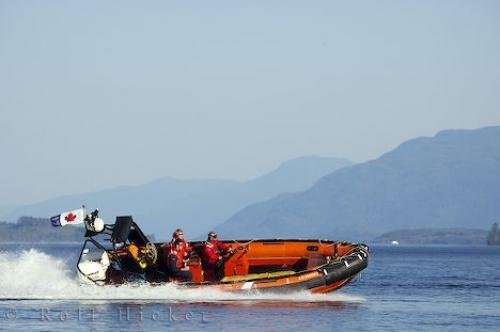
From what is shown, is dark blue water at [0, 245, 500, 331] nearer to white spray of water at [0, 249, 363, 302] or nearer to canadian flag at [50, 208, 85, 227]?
white spray of water at [0, 249, 363, 302]

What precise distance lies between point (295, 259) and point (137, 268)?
18.3 feet

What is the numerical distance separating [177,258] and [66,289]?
11.4 feet

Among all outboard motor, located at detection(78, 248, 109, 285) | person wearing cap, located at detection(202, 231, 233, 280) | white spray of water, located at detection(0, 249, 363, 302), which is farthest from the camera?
person wearing cap, located at detection(202, 231, 233, 280)

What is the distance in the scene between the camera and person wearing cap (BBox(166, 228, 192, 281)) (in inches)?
1425

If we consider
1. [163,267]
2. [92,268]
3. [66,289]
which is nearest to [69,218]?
[92,268]

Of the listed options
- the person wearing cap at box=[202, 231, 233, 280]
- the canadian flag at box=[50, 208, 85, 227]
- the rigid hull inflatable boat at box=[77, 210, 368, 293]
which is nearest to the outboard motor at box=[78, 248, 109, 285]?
the rigid hull inflatable boat at box=[77, 210, 368, 293]

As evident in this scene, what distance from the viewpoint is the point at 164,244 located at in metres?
37.7

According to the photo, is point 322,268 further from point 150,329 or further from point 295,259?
point 150,329

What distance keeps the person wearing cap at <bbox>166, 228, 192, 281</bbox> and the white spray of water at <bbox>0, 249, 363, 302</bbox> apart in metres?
0.51

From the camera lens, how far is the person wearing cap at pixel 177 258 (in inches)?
1425

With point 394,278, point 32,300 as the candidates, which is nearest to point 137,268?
point 32,300

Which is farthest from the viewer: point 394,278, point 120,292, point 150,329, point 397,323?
point 394,278

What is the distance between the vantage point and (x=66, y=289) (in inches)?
1443

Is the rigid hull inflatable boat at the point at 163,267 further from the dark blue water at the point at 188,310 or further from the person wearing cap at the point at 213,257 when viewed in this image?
the dark blue water at the point at 188,310
